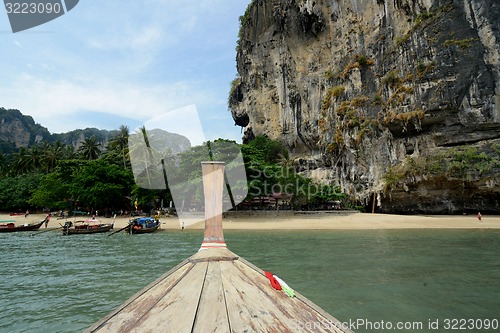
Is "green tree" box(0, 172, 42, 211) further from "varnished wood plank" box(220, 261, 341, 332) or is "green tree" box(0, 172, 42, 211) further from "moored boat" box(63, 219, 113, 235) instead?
"varnished wood plank" box(220, 261, 341, 332)

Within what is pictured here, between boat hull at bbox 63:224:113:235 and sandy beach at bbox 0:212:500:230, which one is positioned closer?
boat hull at bbox 63:224:113:235

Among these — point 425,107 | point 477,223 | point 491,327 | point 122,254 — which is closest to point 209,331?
point 491,327

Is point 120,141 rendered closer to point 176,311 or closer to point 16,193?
point 16,193

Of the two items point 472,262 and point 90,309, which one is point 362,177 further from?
point 90,309

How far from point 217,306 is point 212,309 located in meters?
0.08

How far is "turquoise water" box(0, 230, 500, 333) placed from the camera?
6.15m

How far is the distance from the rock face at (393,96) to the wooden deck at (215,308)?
31.3m

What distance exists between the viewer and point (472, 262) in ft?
36.6

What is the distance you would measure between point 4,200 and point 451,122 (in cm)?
5677

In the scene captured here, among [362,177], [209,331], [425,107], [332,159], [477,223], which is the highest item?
[425,107]

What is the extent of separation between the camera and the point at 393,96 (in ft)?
109

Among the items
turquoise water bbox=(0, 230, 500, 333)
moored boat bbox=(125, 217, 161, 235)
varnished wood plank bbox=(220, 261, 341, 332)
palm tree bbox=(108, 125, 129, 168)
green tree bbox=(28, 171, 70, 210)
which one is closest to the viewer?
varnished wood plank bbox=(220, 261, 341, 332)

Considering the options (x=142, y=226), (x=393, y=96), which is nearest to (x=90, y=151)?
(x=142, y=226)

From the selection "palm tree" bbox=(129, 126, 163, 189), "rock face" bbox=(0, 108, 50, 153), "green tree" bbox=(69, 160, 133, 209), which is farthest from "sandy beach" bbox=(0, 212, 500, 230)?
"rock face" bbox=(0, 108, 50, 153)
